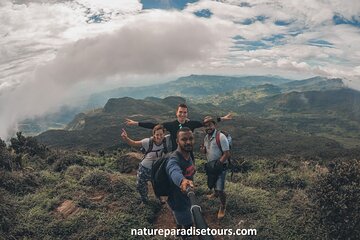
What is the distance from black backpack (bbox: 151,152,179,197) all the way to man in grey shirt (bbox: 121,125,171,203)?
3527mm

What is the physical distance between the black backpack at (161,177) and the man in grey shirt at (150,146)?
11.6ft

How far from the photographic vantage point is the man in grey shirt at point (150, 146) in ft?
28.2

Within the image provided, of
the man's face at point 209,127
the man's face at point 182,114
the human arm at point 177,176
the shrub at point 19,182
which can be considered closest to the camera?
the human arm at point 177,176

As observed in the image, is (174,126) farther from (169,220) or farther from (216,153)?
(169,220)

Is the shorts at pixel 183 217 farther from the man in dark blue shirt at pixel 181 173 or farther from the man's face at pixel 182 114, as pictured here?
the man's face at pixel 182 114

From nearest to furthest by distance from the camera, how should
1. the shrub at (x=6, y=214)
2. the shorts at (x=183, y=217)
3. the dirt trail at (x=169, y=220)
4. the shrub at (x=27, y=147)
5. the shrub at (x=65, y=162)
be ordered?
the shorts at (x=183, y=217) < the shrub at (x=6, y=214) < the dirt trail at (x=169, y=220) < the shrub at (x=65, y=162) < the shrub at (x=27, y=147)

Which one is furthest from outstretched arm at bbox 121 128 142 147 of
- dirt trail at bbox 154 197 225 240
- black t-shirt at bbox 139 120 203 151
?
dirt trail at bbox 154 197 225 240

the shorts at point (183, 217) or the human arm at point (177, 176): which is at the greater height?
the human arm at point (177, 176)

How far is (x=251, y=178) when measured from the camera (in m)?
14.0

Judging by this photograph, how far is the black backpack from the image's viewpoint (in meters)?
4.82

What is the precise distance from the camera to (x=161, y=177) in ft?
15.9

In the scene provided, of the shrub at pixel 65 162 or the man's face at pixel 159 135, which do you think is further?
the shrub at pixel 65 162

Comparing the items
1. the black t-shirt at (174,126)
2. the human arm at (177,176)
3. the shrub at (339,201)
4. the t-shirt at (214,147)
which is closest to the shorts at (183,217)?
the human arm at (177,176)

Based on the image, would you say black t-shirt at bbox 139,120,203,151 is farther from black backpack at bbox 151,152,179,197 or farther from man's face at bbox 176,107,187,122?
black backpack at bbox 151,152,179,197
